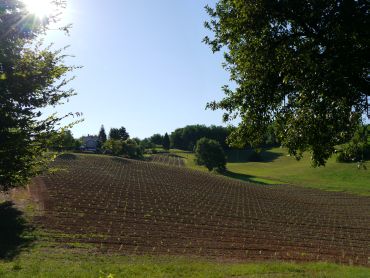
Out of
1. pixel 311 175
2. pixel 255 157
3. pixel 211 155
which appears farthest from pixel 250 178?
pixel 255 157

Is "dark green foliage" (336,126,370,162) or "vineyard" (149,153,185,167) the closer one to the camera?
"dark green foliage" (336,126,370,162)

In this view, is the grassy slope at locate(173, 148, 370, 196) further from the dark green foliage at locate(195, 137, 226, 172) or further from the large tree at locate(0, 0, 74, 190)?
the large tree at locate(0, 0, 74, 190)

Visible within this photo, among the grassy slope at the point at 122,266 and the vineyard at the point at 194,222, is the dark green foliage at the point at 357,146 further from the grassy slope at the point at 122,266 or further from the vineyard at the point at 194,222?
the vineyard at the point at 194,222

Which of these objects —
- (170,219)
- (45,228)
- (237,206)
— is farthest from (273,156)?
(45,228)

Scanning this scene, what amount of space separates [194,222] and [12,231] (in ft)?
43.1

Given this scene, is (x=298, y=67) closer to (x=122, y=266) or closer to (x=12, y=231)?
(x=122, y=266)

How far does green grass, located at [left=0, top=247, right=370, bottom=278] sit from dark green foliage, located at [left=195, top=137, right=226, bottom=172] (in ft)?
320

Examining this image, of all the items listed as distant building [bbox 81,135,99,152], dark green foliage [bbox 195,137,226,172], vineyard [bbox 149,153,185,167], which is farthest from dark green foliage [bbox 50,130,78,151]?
vineyard [bbox 149,153,185,167]

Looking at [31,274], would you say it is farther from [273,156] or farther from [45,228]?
[273,156]

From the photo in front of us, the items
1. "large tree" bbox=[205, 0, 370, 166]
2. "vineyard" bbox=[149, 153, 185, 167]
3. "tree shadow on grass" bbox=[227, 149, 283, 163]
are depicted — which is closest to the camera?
"large tree" bbox=[205, 0, 370, 166]

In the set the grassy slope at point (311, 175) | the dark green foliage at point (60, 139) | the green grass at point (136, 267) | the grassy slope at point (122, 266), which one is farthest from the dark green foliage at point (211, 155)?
the dark green foliage at point (60, 139)

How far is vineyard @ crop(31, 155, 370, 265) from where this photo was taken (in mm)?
21422

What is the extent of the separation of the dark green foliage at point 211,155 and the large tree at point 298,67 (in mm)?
101019

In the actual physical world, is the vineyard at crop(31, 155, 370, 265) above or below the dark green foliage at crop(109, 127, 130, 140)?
below
